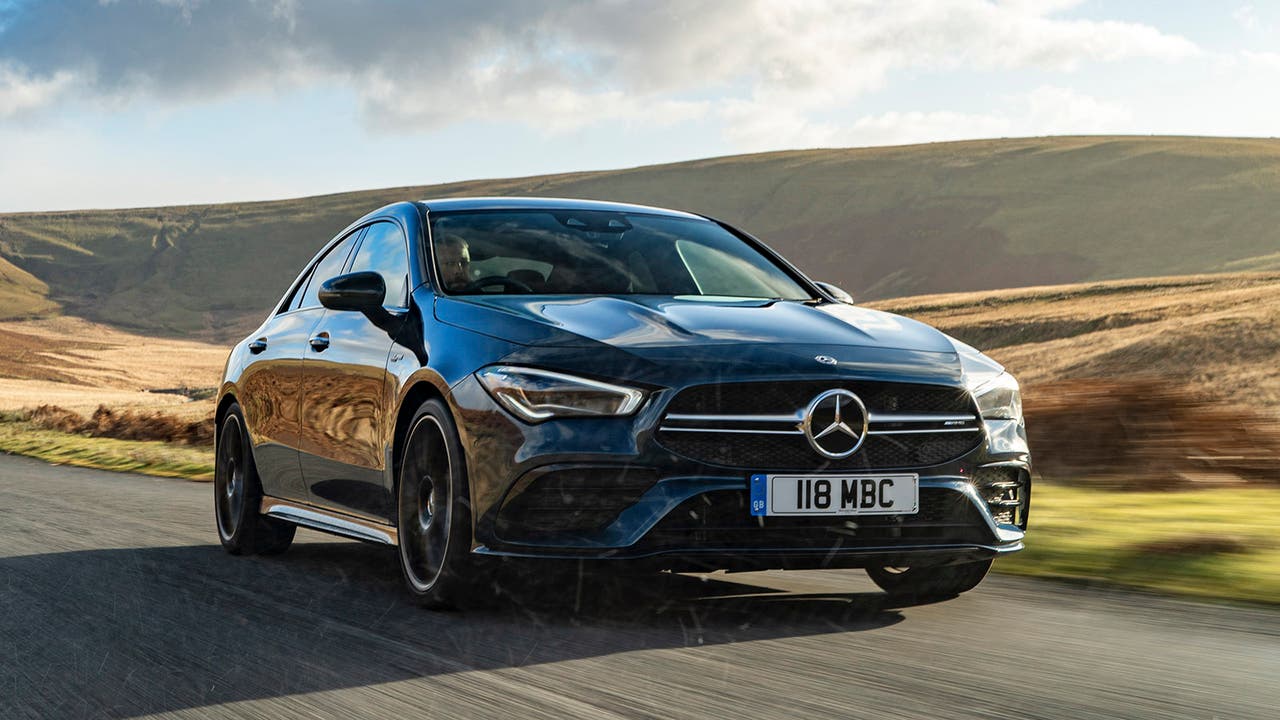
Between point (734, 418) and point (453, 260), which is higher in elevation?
point (453, 260)

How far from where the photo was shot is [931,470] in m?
5.36

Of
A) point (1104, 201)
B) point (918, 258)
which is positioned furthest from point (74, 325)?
point (1104, 201)

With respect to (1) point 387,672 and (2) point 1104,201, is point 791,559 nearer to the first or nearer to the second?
(1) point 387,672

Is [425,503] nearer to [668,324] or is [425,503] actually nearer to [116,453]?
[668,324]

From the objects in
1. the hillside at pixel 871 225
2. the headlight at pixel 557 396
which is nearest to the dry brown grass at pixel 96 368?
the hillside at pixel 871 225

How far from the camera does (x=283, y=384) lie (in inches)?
303

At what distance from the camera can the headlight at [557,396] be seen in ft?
16.8

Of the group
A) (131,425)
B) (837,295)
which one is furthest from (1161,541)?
(131,425)

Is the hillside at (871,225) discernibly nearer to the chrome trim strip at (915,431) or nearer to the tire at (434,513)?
the chrome trim strip at (915,431)

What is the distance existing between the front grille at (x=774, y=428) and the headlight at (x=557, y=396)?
0.16m

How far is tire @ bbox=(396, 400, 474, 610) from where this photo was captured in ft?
17.9

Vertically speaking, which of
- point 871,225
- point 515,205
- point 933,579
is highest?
point 515,205

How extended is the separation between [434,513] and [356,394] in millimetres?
1028

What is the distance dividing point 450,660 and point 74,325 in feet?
363
